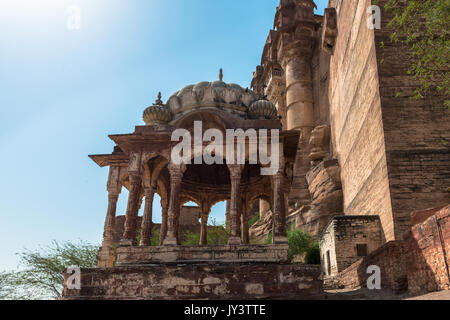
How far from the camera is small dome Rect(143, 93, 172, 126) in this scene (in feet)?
47.6

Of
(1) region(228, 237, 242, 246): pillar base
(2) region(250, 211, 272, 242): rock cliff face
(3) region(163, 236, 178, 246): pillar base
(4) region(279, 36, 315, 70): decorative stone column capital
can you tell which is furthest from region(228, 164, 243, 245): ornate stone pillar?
(4) region(279, 36, 315, 70): decorative stone column capital

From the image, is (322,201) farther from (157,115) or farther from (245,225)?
(157,115)

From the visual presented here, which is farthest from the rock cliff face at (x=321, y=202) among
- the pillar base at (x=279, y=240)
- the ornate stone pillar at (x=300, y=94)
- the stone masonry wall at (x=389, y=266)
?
the stone masonry wall at (x=389, y=266)

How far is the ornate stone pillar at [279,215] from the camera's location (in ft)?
37.8

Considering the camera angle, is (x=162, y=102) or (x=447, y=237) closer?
(x=447, y=237)

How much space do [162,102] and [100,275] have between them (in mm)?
7323

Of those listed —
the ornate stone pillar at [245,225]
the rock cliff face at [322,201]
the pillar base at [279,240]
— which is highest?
the rock cliff face at [322,201]

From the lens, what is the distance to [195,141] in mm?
13125

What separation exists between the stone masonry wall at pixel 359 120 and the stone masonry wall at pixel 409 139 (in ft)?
0.86

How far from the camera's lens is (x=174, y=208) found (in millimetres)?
12531

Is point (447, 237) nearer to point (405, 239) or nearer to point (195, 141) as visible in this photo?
point (405, 239)

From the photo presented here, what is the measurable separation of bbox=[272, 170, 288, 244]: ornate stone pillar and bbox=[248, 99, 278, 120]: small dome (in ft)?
8.26

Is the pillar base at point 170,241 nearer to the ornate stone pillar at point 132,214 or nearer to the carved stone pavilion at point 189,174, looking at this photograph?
the carved stone pavilion at point 189,174
